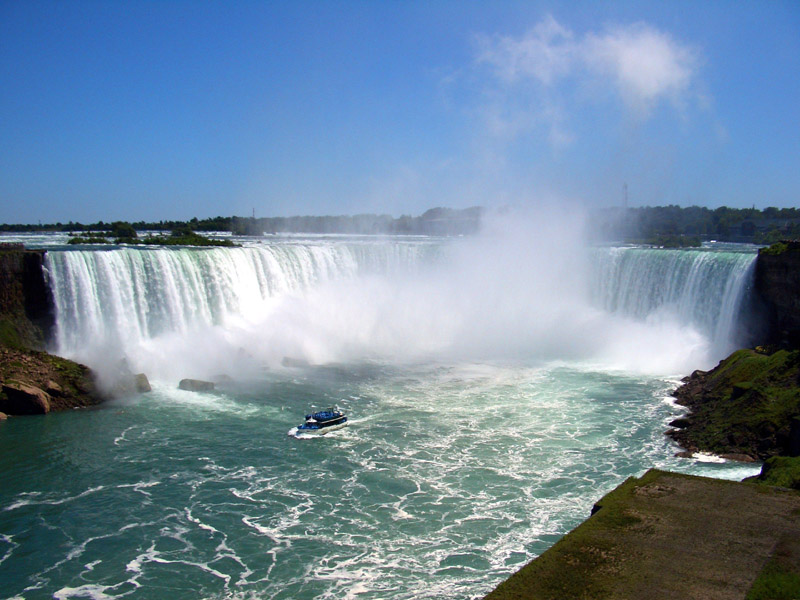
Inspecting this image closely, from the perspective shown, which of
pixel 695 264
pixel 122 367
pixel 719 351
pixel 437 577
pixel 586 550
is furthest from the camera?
pixel 695 264

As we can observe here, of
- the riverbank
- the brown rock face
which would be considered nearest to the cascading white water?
the brown rock face

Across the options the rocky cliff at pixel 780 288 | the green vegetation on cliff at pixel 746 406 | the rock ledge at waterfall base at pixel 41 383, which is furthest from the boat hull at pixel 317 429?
the rocky cliff at pixel 780 288

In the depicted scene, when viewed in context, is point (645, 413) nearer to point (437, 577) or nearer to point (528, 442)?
point (528, 442)

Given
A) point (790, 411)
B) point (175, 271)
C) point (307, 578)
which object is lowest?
point (307, 578)

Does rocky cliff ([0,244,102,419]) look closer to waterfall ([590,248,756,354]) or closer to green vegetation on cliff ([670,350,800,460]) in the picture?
green vegetation on cliff ([670,350,800,460])

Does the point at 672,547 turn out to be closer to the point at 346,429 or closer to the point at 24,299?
the point at 346,429

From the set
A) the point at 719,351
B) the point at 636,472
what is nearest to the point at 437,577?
the point at 636,472

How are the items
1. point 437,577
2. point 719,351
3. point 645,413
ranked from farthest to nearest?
point 719,351, point 645,413, point 437,577

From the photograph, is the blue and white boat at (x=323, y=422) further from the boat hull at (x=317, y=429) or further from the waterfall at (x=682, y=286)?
the waterfall at (x=682, y=286)
